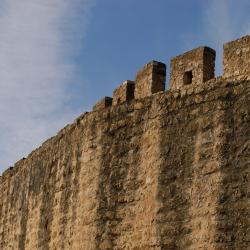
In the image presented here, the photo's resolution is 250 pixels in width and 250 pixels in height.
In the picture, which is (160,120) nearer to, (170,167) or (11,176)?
(170,167)

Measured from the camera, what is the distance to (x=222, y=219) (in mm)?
7363

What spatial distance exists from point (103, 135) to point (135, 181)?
95 cm

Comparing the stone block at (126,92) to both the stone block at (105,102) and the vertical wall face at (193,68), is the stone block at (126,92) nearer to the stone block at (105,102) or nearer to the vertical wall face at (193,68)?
the stone block at (105,102)

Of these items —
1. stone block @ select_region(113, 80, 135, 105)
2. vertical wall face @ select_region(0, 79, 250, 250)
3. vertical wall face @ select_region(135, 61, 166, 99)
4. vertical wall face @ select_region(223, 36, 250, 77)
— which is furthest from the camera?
stone block @ select_region(113, 80, 135, 105)

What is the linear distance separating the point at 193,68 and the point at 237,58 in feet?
2.24

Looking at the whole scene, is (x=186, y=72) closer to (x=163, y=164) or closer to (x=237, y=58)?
(x=237, y=58)

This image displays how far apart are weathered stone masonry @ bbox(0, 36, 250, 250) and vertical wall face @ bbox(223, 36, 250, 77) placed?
11 millimetres

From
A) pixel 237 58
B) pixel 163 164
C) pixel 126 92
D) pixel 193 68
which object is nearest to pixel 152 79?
pixel 126 92

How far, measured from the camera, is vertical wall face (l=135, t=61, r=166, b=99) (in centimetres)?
895

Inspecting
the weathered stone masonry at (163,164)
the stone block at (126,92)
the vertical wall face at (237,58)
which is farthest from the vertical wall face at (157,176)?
the stone block at (126,92)

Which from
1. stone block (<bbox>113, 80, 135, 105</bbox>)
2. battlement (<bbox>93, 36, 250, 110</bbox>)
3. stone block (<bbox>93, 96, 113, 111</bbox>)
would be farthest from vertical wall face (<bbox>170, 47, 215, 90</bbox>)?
stone block (<bbox>93, 96, 113, 111</bbox>)

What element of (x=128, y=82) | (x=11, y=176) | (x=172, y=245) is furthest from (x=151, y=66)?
(x=11, y=176)

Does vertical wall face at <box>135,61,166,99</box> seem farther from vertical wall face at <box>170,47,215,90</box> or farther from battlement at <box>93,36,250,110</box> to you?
vertical wall face at <box>170,47,215,90</box>

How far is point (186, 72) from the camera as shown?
8477 mm
